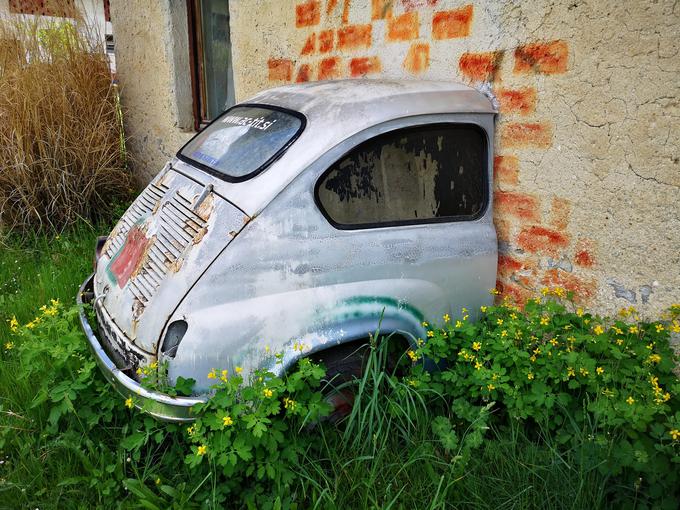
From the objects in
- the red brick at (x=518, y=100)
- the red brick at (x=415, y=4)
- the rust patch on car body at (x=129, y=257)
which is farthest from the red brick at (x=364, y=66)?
the rust patch on car body at (x=129, y=257)

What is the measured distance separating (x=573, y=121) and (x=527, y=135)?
245 mm

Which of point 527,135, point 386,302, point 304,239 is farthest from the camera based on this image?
point 527,135

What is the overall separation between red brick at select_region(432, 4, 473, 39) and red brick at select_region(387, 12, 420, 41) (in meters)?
0.15

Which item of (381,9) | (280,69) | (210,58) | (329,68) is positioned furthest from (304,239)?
(210,58)

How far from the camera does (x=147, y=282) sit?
2.46 m

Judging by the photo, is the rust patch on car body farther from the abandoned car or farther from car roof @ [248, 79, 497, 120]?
car roof @ [248, 79, 497, 120]

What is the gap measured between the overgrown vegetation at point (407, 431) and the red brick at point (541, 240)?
25cm

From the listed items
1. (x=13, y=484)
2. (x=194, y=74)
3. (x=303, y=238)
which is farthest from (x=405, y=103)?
(x=194, y=74)

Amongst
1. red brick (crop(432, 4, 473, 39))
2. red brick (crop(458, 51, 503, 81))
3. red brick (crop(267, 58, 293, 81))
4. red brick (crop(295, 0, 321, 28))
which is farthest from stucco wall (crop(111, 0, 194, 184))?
red brick (crop(458, 51, 503, 81))

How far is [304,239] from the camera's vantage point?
2.37 metres

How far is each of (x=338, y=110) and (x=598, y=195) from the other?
130 cm

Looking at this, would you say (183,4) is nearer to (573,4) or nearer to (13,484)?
(573,4)

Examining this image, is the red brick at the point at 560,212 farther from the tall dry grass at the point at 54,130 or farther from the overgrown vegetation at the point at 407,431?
the tall dry grass at the point at 54,130

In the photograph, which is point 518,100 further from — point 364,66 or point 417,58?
point 364,66
